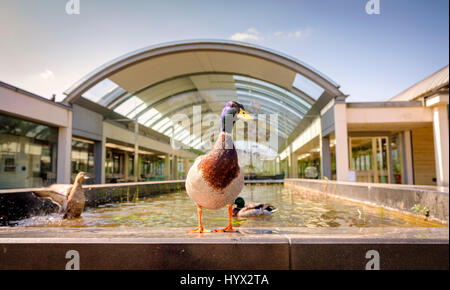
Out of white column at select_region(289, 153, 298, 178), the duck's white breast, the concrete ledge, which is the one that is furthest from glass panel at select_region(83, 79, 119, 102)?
white column at select_region(289, 153, 298, 178)

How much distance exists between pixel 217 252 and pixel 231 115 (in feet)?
4.21

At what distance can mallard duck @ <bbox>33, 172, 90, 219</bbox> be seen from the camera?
480cm

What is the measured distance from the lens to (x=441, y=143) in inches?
466

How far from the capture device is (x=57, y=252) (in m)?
1.54

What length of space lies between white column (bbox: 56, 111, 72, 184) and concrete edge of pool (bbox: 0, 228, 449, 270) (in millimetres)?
12636

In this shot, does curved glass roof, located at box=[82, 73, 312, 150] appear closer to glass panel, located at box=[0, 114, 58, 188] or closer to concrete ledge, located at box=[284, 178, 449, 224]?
glass panel, located at box=[0, 114, 58, 188]

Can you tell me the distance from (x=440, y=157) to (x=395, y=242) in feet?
43.2

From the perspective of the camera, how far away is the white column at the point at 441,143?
38.3ft

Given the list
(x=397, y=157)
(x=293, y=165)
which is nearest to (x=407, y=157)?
(x=397, y=157)

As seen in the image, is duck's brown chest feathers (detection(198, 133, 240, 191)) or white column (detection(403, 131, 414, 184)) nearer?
duck's brown chest feathers (detection(198, 133, 240, 191))

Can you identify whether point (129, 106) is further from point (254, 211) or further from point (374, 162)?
point (374, 162)

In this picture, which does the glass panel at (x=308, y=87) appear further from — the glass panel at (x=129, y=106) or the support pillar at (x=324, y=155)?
the glass panel at (x=129, y=106)
